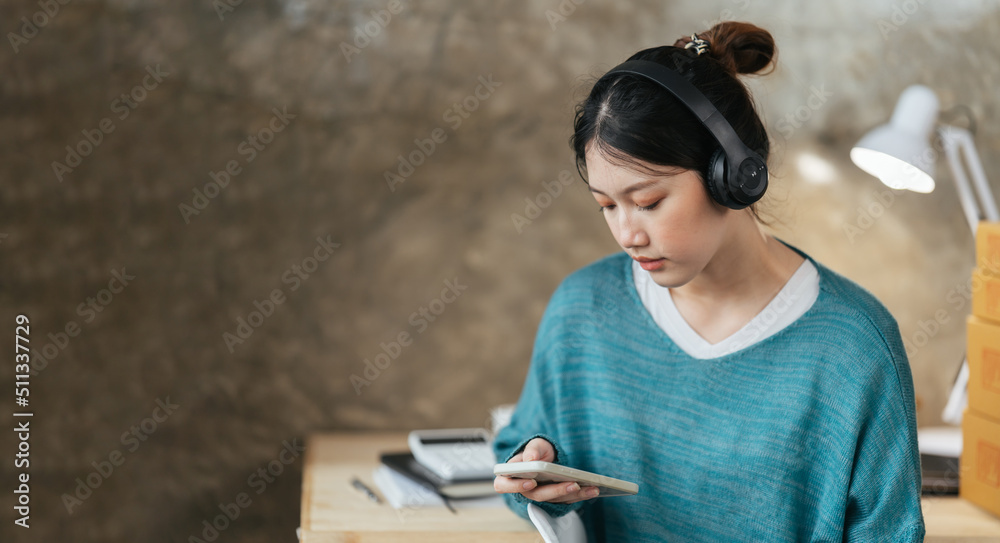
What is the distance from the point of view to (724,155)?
3.48 feet

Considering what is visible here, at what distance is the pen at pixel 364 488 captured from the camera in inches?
60.0

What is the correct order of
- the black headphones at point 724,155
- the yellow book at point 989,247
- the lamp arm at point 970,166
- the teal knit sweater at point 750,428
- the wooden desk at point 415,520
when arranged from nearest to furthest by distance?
1. the black headphones at point 724,155
2. the teal knit sweater at point 750,428
3. the wooden desk at point 415,520
4. the yellow book at point 989,247
5. the lamp arm at point 970,166

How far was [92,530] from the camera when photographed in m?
1.80

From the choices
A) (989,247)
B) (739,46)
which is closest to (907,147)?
(989,247)

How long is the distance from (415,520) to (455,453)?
217 millimetres

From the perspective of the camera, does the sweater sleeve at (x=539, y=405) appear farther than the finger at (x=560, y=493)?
Yes

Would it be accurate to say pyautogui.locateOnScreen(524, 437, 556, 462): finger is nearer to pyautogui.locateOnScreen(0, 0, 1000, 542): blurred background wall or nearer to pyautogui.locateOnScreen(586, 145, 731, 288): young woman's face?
pyautogui.locateOnScreen(586, 145, 731, 288): young woman's face

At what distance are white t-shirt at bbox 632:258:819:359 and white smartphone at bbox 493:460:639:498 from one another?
25 centimetres

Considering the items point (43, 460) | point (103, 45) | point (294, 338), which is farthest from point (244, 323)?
point (103, 45)

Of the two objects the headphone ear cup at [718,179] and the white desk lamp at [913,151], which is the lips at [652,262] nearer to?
the headphone ear cup at [718,179]

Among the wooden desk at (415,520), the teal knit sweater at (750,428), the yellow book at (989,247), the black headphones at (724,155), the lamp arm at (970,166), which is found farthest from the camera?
the lamp arm at (970,166)

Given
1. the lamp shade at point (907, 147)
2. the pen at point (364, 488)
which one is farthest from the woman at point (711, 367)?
Result: the lamp shade at point (907, 147)

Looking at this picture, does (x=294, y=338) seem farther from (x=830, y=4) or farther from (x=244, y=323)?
(x=830, y=4)

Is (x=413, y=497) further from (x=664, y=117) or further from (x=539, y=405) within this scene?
(x=664, y=117)
